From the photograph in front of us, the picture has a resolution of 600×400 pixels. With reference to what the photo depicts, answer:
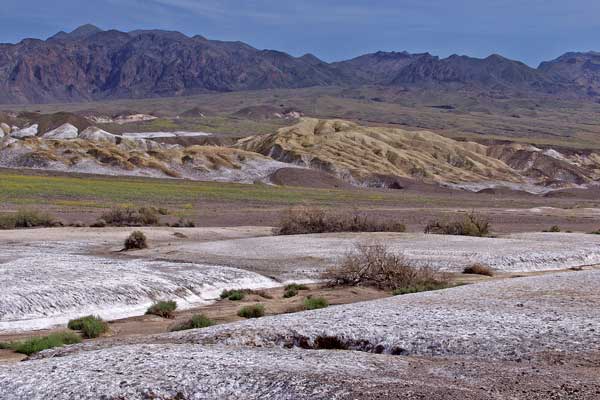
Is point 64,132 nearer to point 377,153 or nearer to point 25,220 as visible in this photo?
point 377,153

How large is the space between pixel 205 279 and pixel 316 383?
50.6 feet

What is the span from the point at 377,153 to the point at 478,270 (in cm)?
9906

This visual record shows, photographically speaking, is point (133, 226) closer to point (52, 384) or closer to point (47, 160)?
point (52, 384)

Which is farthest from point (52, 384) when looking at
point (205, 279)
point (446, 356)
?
point (205, 279)

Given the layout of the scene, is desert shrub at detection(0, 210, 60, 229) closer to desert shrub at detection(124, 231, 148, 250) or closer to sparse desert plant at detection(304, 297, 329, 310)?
desert shrub at detection(124, 231, 148, 250)

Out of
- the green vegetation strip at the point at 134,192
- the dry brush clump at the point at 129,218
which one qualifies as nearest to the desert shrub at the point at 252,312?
the dry brush clump at the point at 129,218

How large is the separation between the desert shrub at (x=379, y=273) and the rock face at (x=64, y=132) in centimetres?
11071

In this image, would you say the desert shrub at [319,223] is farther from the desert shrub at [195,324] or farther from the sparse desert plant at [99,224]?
the desert shrub at [195,324]

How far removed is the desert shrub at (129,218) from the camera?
4647cm

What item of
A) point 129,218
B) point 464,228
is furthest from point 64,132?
point 464,228

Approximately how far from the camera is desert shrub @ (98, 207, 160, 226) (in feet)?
152

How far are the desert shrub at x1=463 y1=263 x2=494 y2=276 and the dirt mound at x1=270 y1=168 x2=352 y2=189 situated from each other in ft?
233

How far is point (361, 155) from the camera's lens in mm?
121938

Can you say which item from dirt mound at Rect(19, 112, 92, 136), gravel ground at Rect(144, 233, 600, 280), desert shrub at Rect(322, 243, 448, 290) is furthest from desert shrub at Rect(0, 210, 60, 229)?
dirt mound at Rect(19, 112, 92, 136)
